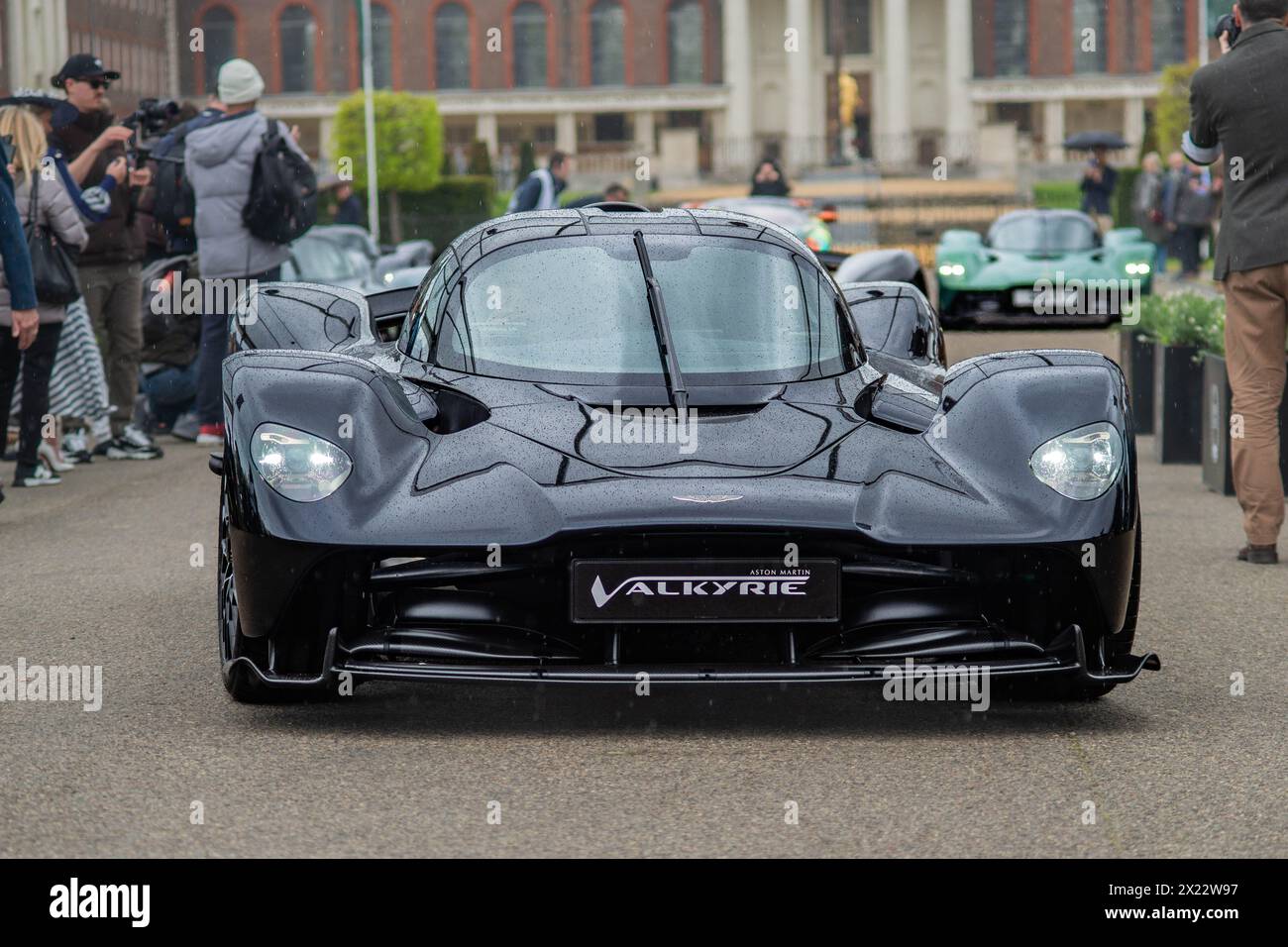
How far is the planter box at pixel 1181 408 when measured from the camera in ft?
36.6

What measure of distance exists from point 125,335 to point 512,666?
7.20 m

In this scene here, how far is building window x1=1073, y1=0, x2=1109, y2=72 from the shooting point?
278ft

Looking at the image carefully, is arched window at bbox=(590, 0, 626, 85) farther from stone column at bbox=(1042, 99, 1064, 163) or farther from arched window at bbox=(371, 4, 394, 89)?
stone column at bbox=(1042, 99, 1064, 163)

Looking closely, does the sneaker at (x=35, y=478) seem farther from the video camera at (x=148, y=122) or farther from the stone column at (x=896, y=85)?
the stone column at (x=896, y=85)

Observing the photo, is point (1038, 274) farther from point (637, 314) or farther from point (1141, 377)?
point (637, 314)

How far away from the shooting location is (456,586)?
4824 millimetres

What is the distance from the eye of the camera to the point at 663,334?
5.77m

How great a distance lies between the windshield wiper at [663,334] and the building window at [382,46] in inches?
3332

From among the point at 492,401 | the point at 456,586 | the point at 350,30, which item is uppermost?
the point at 350,30
